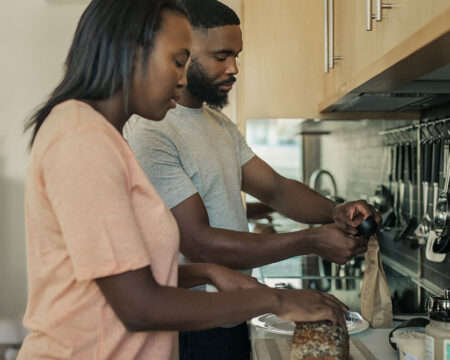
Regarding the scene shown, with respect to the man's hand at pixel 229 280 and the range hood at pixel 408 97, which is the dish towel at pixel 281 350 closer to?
the man's hand at pixel 229 280

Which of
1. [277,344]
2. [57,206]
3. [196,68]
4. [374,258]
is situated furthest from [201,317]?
[196,68]

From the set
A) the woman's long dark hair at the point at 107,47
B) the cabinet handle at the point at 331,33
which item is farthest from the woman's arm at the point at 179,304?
the cabinet handle at the point at 331,33

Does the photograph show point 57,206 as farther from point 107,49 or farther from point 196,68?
point 196,68

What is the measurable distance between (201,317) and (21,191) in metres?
3.09

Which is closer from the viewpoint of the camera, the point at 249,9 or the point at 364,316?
the point at 364,316

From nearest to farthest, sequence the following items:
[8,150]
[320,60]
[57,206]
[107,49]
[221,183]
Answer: [57,206] → [107,49] → [221,183] → [320,60] → [8,150]

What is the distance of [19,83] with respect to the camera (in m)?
3.69

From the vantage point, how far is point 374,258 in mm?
1454

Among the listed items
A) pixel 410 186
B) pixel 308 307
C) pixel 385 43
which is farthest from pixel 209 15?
pixel 410 186

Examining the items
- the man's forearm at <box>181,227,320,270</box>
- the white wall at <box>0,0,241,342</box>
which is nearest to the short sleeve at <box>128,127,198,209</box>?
the man's forearm at <box>181,227,320,270</box>

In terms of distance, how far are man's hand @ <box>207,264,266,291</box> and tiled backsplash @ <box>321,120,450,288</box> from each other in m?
0.97

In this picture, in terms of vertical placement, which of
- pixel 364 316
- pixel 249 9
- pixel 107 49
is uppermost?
pixel 249 9

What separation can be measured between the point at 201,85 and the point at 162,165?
10.9 inches

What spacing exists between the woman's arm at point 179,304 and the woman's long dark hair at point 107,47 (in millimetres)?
288
